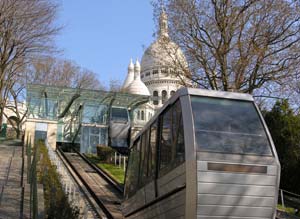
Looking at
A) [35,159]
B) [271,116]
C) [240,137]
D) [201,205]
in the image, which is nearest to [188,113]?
A: [240,137]

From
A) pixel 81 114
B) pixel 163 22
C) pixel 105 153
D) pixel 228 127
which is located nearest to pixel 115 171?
pixel 105 153

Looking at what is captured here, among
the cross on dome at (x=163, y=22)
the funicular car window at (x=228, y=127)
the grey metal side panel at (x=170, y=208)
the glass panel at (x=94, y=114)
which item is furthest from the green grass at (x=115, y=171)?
the funicular car window at (x=228, y=127)

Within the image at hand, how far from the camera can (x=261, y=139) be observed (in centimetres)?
774

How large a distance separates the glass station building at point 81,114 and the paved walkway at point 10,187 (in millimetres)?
13669

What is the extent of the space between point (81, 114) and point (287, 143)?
71.4 feet

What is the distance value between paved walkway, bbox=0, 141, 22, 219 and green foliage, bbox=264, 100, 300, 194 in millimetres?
12151

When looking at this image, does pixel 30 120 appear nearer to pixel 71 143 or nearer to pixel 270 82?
pixel 71 143

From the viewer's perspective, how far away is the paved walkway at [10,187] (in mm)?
11430

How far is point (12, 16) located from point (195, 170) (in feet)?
64.1

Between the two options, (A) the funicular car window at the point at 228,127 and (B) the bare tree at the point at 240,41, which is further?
(B) the bare tree at the point at 240,41

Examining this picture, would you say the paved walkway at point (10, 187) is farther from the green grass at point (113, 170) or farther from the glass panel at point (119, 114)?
the glass panel at point (119, 114)

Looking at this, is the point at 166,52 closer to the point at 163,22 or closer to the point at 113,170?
the point at 163,22

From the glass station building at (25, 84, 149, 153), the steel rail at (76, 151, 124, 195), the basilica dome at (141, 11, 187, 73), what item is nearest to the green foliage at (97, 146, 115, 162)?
the steel rail at (76, 151, 124, 195)

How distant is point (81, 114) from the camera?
40.1 meters
